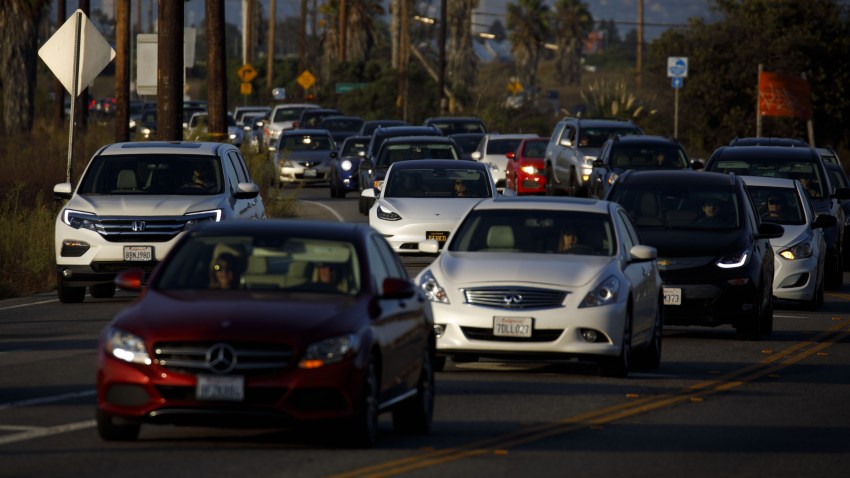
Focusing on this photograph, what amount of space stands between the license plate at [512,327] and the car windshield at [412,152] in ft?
66.8

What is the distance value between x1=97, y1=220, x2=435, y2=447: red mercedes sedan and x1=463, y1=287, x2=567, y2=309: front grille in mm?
2934

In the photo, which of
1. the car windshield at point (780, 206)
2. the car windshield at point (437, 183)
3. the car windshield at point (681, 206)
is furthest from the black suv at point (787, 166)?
the car windshield at point (681, 206)

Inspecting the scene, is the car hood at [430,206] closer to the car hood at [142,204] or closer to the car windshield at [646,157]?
the car hood at [142,204]

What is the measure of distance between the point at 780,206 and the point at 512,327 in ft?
31.4

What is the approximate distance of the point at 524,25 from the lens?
135625 mm

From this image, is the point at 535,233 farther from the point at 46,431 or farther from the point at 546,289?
the point at 46,431

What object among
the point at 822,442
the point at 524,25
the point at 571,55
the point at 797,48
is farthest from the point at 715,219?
the point at 571,55

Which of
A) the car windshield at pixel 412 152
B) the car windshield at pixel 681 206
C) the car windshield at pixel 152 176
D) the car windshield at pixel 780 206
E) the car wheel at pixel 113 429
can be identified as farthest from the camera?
the car windshield at pixel 412 152

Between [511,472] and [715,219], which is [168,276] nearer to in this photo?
[511,472]

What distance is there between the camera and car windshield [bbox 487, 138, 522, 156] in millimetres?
45281

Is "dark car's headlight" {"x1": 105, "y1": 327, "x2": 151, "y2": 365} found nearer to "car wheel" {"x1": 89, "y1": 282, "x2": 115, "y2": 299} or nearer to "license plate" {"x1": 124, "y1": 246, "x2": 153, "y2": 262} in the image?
"license plate" {"x1": 124, "y1": 246, "x2": 153, "y2": 262}

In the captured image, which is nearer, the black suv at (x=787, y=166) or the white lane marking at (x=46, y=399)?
the white lane marking at (x=46, y=399)

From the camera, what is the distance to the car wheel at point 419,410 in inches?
446

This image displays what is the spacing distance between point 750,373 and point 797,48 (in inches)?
1816
